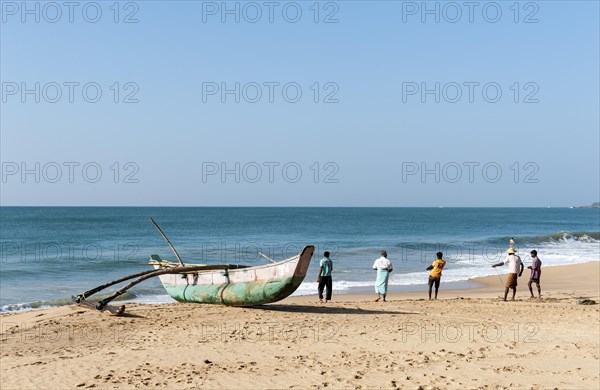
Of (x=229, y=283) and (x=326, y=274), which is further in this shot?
(x=326, y=274)

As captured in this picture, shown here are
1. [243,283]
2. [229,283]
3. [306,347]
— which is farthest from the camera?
[229,283]

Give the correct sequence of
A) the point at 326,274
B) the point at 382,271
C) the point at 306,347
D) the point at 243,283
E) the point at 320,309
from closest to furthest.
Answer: the point at 306,347 < the point at 243,283 < the point at 320,309 < the point at 326,274 < the point at 382,271

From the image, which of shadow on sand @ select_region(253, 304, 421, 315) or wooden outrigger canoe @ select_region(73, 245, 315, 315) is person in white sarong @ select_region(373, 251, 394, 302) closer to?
shadow on sand @ select_region(253, 304, 421, 315)

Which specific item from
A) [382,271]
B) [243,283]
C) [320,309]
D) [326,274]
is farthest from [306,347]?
[382,271]

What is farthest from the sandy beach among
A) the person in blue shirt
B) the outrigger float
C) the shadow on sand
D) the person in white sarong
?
the person in white sarong

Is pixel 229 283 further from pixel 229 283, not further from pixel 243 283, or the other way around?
pixel 243 283

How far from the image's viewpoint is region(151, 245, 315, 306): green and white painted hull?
1372cm

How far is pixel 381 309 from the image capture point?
602 inches

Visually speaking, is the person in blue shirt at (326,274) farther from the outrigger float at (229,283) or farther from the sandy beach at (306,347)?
the outrigger float at (229,283)

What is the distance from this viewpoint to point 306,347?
413 inches

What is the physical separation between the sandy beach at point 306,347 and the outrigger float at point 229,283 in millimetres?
328

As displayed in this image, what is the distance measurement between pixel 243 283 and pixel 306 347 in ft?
14.4

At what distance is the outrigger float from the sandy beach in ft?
1.07

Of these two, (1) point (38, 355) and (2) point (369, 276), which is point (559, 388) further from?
(2) point (369, 276)
